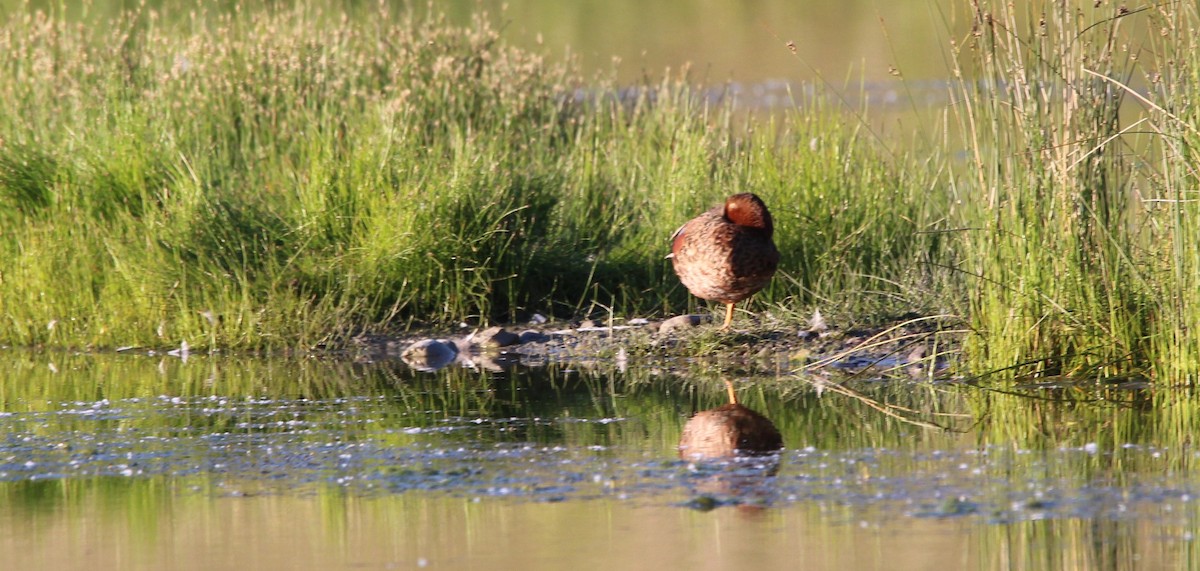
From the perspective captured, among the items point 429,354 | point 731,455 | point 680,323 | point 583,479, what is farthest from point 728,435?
point 429,354

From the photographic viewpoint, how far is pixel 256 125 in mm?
11000

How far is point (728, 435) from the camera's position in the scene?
6156mm

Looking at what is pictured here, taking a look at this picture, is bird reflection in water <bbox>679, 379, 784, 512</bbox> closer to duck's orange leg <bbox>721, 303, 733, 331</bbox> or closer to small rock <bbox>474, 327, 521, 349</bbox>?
duck's orange leg <bbox>721, 303, 733, 331</bbox>

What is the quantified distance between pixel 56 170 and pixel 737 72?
19227mm

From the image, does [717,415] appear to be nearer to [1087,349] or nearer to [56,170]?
[1087,349]

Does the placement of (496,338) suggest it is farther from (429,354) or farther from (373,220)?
(373,220)

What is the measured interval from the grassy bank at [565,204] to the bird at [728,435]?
1.36 meters

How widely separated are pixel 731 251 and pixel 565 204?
2.16 meters

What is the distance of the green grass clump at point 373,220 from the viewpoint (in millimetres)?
9016

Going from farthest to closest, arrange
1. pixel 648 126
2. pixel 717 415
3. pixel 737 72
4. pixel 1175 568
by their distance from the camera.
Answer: pixel 737 72 < pixel 648 126 < pixel 717 415 < pixel 1175 568

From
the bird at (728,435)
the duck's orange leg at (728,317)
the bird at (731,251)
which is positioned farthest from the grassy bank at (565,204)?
the bird at (728,435)

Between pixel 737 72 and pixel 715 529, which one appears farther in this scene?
pixel 737 72

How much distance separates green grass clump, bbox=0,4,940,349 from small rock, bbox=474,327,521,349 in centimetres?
29

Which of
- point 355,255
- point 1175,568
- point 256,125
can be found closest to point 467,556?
point 1175,568
